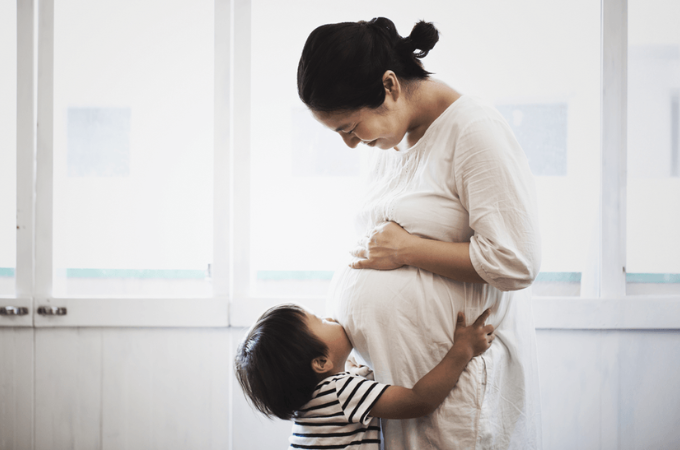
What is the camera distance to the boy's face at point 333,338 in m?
0.95

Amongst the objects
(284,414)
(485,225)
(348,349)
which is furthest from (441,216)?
(284,414)

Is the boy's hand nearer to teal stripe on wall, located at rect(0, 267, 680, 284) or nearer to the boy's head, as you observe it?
the boy's head

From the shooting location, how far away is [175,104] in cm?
169

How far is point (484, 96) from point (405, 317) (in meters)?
1.12

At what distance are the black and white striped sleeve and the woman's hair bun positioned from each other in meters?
0.72

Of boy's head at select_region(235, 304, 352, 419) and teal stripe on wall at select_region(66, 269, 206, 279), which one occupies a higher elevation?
teal stripe on wall at select_region(66, 269, 206, 279)

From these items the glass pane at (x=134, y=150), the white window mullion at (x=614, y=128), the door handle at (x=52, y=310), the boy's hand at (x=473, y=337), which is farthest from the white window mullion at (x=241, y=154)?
the white window mullion at (x=614, y=128)

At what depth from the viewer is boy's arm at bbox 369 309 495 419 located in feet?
2.75

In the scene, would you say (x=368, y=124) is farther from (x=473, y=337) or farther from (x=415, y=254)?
(x=473, y=337)

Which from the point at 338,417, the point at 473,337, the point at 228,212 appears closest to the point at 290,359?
the point at 338,417

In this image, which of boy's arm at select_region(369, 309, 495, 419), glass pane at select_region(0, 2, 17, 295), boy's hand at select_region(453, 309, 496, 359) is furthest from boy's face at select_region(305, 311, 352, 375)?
→ glass pane at select_region(0, 2, 17, 295)

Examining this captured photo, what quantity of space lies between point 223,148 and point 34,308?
3.28 feet

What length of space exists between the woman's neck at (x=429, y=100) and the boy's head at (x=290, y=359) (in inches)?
20.2

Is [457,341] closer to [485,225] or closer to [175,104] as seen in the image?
[485,225]
